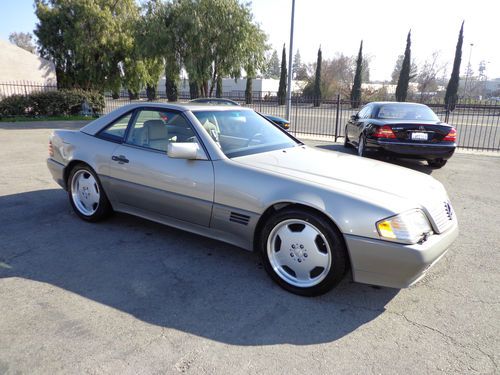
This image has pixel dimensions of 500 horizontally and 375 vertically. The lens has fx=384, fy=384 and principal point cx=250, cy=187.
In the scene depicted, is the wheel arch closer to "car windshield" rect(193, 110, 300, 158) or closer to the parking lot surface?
the parking lot surface

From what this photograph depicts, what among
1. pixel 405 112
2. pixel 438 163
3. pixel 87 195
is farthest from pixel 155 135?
pixel 438 163

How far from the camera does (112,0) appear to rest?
20750mm

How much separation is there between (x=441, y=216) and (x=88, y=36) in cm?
2138

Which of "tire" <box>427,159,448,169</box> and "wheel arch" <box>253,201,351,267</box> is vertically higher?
Result: "wheel arch" <box>253,201,351,267</box>

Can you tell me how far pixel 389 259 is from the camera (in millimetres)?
2719

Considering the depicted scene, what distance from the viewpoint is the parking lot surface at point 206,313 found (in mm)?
2350

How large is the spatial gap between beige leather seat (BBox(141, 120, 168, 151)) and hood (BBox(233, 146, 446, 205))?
3.05 ft

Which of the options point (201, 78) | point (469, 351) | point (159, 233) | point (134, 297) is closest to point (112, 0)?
point (201, 78)

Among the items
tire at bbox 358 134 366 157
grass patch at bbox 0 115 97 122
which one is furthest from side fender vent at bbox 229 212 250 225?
grass patch at bbox 0 115 97 122

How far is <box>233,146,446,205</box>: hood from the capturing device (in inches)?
121

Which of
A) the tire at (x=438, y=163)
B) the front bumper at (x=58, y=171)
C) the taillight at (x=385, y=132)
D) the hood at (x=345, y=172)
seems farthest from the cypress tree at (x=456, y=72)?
the front bumper at (x=58, y=171)

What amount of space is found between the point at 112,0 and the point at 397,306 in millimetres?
22593

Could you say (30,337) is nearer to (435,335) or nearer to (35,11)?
(435,335)

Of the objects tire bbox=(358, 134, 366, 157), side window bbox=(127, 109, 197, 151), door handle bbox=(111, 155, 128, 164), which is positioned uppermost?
side window bbox=(127, 109, 197, 151)
